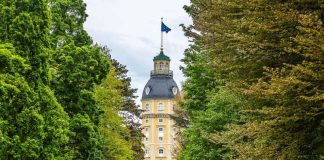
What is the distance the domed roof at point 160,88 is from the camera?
11044 centimetres

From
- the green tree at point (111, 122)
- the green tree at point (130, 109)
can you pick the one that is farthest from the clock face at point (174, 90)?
the green tree at point (111, 122)

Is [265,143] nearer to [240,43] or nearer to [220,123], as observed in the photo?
[240,43]

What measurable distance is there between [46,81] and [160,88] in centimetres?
9186

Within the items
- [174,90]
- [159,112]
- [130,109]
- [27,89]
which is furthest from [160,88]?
[27,89]

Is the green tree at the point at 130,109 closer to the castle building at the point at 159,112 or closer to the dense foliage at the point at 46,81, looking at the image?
the dense foliage at the point at 46,81

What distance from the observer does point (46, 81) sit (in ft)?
62.6

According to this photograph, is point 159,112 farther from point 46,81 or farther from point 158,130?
point 46,81

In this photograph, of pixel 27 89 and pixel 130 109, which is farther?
pixel 130 109

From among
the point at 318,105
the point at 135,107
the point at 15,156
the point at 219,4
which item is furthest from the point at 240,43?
the point at 135,107

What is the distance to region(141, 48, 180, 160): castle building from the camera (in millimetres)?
110438

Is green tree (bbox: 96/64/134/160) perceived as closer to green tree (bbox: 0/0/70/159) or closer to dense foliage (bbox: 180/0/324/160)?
green tree (bbox: 0/0/70/159)

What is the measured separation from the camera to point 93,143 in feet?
74.6

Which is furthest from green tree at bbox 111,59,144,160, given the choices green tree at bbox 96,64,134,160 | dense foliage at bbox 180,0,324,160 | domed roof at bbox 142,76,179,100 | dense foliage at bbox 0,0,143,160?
domed roof at bbox 142,76,179,100

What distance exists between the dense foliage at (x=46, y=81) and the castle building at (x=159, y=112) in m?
84.3
